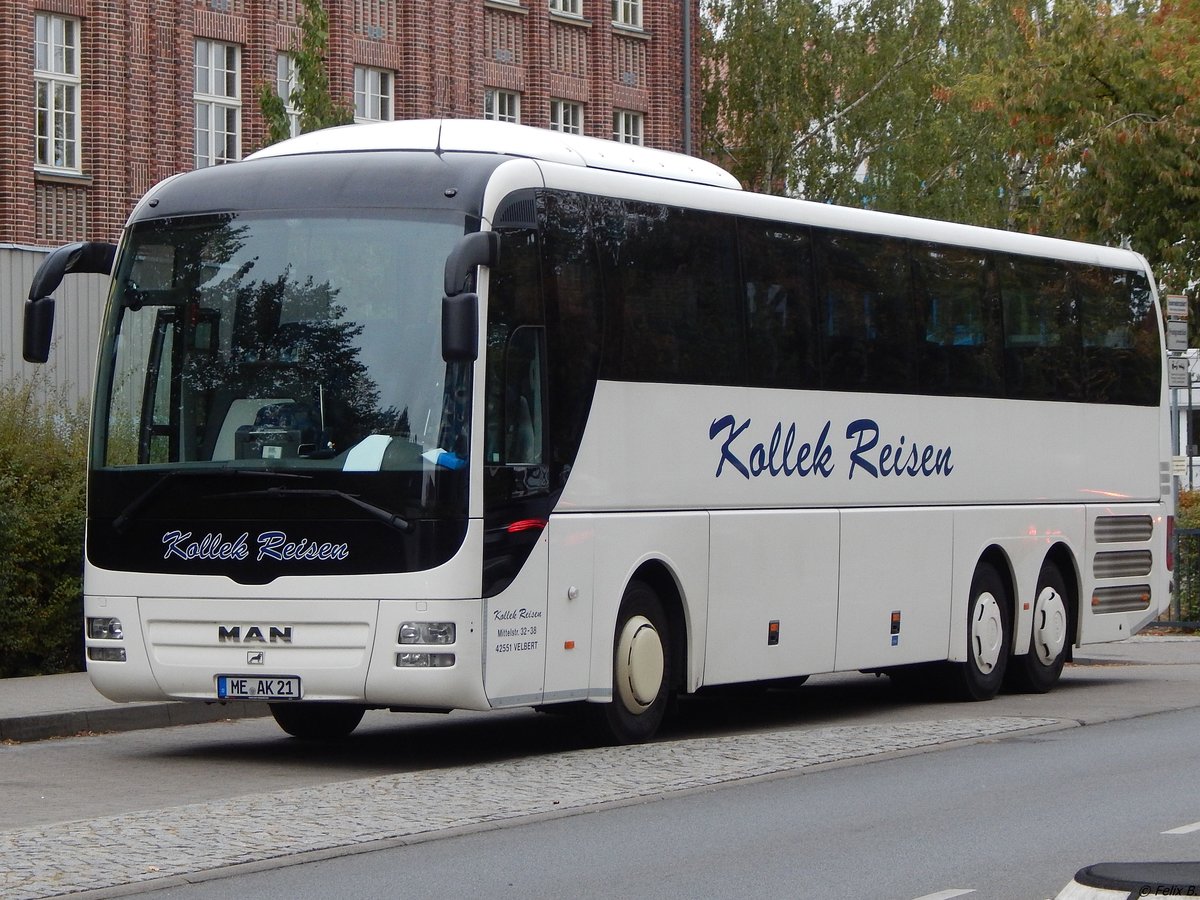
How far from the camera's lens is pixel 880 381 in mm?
16016

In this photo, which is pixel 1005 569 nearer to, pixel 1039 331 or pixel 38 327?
pixel 1039 331

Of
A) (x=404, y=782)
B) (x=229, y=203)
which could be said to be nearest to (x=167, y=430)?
(x=229, y=203)

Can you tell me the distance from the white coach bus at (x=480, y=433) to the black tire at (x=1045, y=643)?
2431 mm

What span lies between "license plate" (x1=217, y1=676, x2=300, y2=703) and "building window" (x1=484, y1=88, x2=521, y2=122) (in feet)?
88.4

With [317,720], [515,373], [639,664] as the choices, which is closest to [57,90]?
[317,720]

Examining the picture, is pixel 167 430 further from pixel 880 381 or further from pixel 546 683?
pixel 880 381

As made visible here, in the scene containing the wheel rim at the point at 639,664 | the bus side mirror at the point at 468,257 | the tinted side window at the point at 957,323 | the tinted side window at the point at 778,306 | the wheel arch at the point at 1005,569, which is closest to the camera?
the bus side mirror at the point at 468,257

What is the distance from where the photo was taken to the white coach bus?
12.0 m

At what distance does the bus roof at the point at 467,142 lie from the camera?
13.1m

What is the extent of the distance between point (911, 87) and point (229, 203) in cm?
4205

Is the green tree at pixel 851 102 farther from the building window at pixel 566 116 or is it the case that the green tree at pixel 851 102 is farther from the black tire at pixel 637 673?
the black tire at pixel 637 673

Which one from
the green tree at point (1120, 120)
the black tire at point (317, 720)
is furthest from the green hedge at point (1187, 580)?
the black tire at point (317, 720)

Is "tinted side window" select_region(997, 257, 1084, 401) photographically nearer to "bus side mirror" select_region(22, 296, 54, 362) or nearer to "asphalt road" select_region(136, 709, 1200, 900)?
"asphalt road" select_region(136, 709, 1200, 900)

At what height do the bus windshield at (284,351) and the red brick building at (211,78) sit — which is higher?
A: the red brick building at (211,78)
